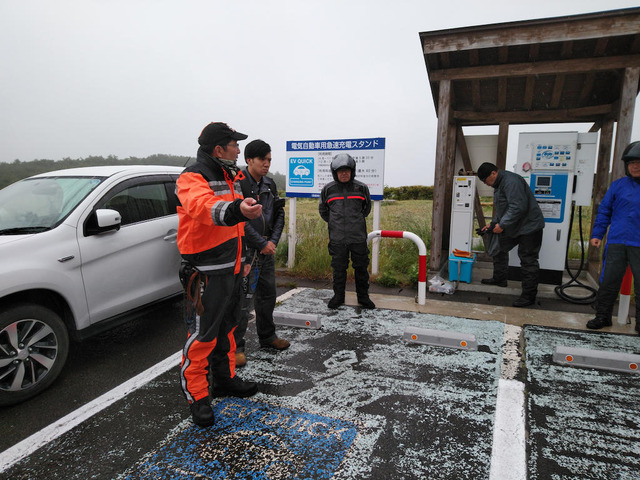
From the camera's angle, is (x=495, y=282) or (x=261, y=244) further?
(x=495, y=282)

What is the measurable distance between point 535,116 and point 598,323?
381 cm

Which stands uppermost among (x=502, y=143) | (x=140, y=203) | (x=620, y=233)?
(x=502, y=143)

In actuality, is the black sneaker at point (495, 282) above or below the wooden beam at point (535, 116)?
below

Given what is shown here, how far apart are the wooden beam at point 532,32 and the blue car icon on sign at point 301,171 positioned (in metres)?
2.63

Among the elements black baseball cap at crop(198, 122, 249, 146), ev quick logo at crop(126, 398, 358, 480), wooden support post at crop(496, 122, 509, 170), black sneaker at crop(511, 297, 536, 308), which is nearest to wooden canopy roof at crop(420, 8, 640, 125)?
wooden support post at crop(496, 122, 509, 170)

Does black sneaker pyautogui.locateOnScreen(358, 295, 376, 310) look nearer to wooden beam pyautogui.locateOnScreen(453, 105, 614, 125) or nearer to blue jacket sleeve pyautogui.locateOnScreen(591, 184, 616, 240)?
blue jacket sleeve pyautogui.locateOnScreen(591, 184, 616, 240)

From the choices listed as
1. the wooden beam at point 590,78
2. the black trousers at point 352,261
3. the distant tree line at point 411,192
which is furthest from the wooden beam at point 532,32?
the distant tree line at point 411,192

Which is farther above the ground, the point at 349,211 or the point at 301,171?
the point at 301,171

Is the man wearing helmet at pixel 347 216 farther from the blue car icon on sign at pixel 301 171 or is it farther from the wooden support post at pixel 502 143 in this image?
the wooden support post at pixel 502 143

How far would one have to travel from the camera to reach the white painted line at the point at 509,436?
2229mm

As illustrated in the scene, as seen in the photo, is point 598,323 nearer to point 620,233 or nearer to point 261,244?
point 620,233

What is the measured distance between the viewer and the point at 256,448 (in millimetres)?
2438

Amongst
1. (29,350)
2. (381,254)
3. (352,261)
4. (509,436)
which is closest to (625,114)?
(352,261)

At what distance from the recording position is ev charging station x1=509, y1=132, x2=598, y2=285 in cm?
564
